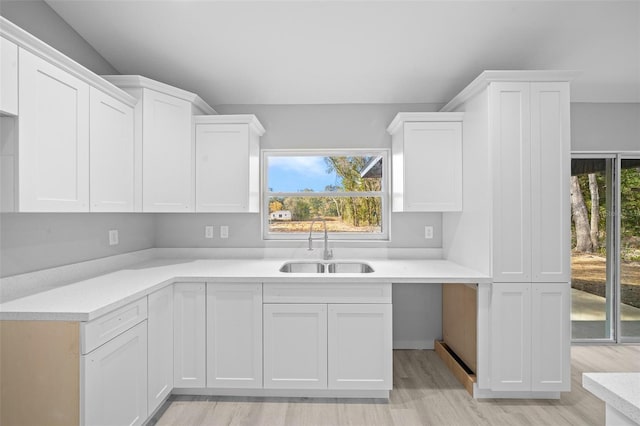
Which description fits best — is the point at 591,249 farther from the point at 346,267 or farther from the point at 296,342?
the point at 296,342

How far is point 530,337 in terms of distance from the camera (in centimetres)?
222

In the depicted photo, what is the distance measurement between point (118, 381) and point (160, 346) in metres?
0.44

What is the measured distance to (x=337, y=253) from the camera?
3.12 meters

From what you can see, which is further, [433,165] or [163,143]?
[433,165]

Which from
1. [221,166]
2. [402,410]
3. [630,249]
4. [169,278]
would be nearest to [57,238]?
[169,278]

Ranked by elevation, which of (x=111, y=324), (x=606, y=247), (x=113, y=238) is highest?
(x=113, y=238)

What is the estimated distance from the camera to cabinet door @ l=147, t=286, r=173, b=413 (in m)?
1.97

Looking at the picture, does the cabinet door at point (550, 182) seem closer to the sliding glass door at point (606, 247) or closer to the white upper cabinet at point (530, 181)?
the white upper cabinet at point (530, 181)

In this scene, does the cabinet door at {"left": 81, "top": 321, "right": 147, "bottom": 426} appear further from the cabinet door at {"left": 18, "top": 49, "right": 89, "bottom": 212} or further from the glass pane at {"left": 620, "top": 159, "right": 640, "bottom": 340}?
the glass pane at {"left": 620, "top": 159, "right": 640, "bottom": 340}

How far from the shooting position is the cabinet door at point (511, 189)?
2217 millimetres

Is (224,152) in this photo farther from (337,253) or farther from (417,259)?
(417,259)

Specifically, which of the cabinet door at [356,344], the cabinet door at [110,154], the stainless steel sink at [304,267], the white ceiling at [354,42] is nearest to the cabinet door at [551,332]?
the cabinet door at [356,344]

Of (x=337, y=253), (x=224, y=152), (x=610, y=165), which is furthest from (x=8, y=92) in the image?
(x=610, y=165)

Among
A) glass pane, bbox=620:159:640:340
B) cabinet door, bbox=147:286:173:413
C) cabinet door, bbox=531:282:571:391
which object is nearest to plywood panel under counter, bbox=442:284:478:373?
cabinet door, bbox=531:282:571:391
